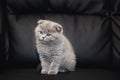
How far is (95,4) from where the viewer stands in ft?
5.07

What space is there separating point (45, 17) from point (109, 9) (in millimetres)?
395

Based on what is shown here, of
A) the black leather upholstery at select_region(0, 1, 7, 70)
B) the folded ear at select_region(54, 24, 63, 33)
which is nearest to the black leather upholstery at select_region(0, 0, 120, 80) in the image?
the black leather upholstery at select_region(0, 1, 7, 70)

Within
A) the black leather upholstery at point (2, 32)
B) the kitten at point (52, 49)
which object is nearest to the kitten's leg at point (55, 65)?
the kitten at point (52, 49)

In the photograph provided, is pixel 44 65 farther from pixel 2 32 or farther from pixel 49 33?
pixel 2 32

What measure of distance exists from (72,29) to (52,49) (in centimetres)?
21

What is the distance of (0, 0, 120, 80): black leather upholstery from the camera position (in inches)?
58.2

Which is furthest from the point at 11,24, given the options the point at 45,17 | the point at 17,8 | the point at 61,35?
the point at 61,35

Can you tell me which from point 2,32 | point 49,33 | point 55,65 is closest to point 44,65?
point 55,65

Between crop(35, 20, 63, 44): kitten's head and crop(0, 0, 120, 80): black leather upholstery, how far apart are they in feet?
0.42

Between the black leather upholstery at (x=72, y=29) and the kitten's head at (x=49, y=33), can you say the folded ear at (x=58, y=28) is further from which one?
the black leather upholstery at (x=72, y=29)

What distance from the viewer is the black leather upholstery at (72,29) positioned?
58.2 inches

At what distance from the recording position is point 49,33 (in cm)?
133

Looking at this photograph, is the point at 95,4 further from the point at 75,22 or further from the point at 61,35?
the point at 61,35

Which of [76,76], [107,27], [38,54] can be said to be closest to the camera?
[76,76]
